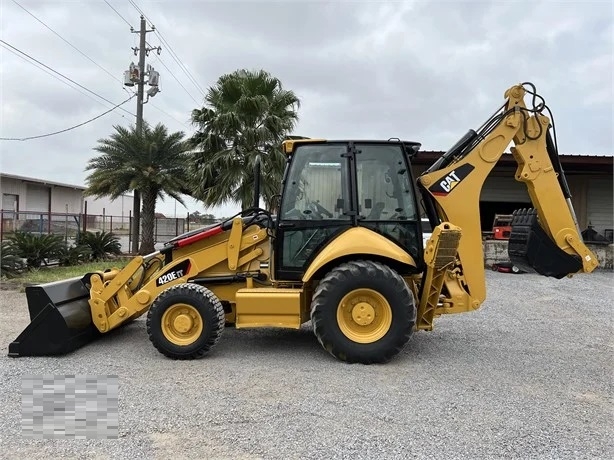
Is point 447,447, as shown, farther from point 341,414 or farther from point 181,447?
point 181,447

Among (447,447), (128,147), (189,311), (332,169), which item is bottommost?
(447,447)

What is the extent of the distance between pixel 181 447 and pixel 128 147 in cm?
1742

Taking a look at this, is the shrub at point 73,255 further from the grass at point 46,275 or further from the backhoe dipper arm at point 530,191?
the backhoe dipper arm at point 530,191

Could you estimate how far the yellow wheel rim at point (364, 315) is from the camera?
5.70 meters

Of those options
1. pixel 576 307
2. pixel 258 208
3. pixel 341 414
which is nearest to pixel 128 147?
pixel 258 208

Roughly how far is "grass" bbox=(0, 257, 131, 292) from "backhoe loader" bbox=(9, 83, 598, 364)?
6.61 meters

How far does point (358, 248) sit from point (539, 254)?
2.14m

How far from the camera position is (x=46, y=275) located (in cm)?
1337

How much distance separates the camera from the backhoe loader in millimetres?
5691

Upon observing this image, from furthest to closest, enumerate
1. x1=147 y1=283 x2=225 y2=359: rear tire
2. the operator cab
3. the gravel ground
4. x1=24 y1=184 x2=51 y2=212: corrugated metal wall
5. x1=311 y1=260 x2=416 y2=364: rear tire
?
x1=24 y1=184 x2=51 y2=212: corrugated metal wall
the operator cab
x1=147 y1=283 x2=225 y2=359: rear tire
x1=311 y1=260 x2=416 y2=364: rear tire
the gravel ground

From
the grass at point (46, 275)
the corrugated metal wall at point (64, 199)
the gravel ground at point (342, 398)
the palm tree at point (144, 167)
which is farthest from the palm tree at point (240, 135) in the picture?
the corrugated metal wall at point (64, 199)

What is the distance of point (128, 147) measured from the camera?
63.7ft

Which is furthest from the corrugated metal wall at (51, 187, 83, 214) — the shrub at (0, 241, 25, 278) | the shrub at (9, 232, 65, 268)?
the shrub at (0, 241, 25, 278)

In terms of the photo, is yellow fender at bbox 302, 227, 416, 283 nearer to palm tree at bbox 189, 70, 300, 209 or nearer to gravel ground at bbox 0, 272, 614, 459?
gravel ground at bbox 0, 272, 614, 459
